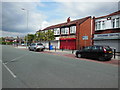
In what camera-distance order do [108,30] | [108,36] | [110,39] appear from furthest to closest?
[108,30]
[108,36]
[110,39]

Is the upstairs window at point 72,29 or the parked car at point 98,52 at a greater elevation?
the upstairs window at point 72,29

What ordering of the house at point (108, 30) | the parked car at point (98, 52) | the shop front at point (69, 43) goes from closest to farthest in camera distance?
1. the parked car at point (98, 52)
2. the house at point (108, 30)
3. the shop front at point (69, 43)

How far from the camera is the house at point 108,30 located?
702 inches

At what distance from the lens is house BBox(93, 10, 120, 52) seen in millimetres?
17828

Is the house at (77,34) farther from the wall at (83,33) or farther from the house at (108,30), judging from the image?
the house at (108,30)

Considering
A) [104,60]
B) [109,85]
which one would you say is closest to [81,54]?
[104,60]

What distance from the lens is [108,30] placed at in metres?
19.0

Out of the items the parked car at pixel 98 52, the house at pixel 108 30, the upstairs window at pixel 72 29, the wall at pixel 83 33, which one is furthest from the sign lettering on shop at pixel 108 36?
the parked car at pixel 98 52

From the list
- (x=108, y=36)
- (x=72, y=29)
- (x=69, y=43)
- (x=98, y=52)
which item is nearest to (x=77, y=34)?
(x=72, y=29)

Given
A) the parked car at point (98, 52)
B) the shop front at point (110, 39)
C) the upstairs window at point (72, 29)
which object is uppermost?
the upstairs window at point (72, 29)

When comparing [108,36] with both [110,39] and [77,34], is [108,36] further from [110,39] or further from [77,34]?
[77,34]

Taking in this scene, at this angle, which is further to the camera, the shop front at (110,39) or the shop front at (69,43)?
the shop front at (69,43)

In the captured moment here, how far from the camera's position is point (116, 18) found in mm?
18203

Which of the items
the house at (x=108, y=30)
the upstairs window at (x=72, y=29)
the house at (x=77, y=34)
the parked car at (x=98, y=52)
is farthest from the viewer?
the upstairs window at (x=72, y=29)
